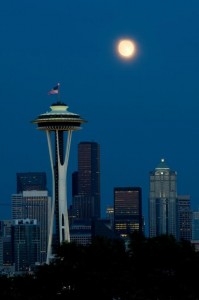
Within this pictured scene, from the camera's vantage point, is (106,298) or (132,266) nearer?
(106,298)

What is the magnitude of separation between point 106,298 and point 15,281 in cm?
1065

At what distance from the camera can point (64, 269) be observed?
82.9 metres

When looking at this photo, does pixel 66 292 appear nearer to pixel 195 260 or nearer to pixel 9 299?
pixel 9 299

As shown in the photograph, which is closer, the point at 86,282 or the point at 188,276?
the point at 86,282

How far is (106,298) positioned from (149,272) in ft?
19.5

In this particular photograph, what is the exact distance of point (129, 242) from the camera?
9125 centimetres

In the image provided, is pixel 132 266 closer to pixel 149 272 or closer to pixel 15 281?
pixel 149 272

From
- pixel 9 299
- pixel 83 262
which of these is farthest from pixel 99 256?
pixel 9 299

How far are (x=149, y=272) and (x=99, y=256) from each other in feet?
11.6

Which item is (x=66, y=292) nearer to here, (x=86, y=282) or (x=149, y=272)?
(x=86, y=282)

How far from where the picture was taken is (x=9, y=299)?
3231 inches

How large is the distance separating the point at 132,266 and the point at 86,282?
621 centimetres

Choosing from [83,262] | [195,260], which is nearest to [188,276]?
[195,260]

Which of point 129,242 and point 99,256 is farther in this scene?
point 129,242
